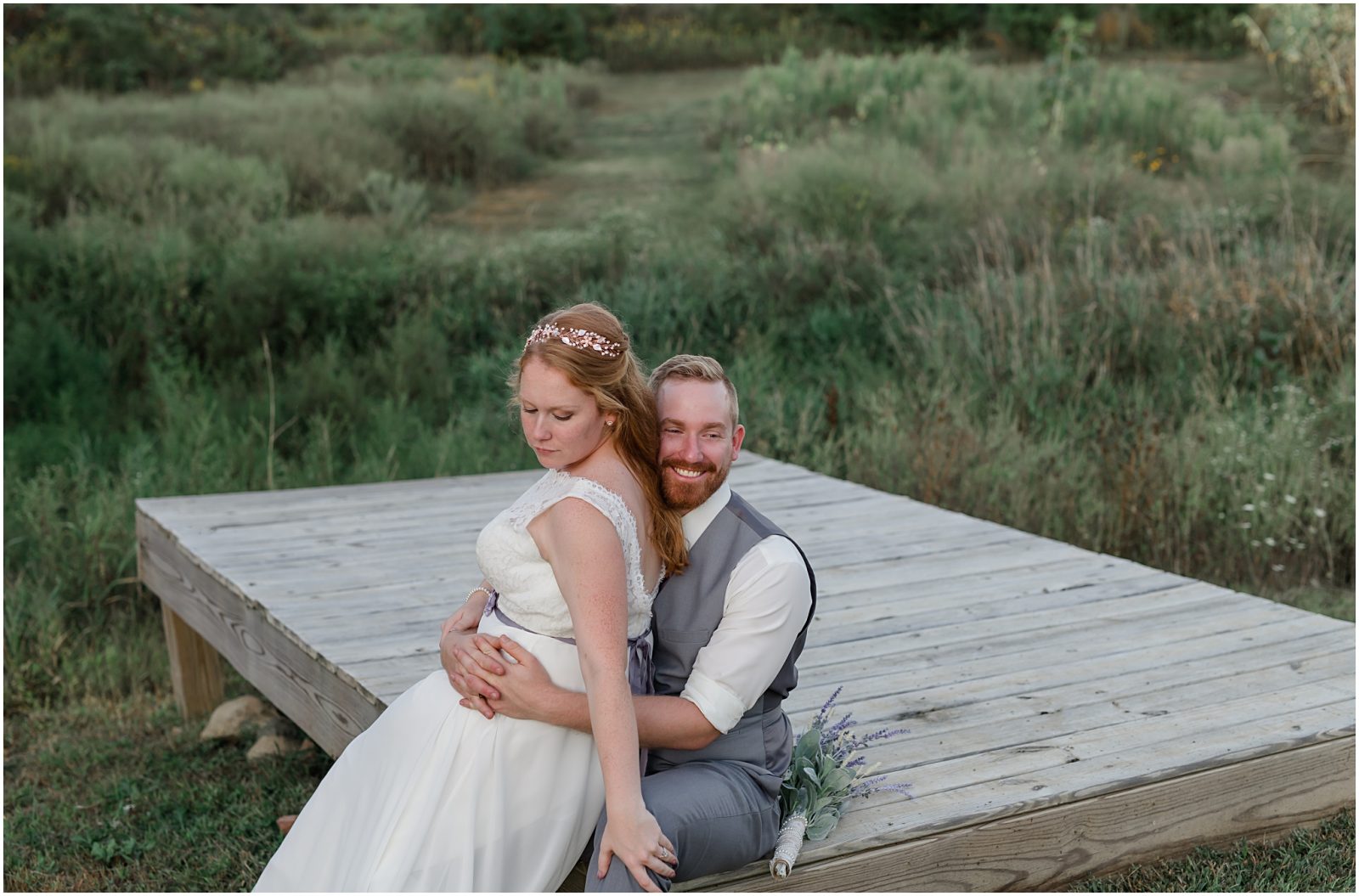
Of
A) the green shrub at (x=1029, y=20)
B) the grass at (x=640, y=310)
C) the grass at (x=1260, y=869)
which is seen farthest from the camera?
the green shrub at (x=1029, y=20)

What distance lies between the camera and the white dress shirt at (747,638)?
2.06m

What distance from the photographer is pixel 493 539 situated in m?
2.11

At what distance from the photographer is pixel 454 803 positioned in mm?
2088

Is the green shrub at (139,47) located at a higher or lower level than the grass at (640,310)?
higher

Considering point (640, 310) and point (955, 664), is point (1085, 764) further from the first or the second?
point (640, 310)

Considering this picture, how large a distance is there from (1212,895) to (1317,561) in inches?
124

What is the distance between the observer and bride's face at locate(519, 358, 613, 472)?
2.03m

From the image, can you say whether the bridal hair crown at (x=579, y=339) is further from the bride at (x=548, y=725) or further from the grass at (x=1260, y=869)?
the grass at (x=1260, y=869)

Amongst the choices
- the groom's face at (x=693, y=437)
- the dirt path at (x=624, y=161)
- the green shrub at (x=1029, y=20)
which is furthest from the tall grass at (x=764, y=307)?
the groom's face at (x=693, y=437)

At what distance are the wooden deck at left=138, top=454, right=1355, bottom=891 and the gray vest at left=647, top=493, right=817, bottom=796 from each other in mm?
172

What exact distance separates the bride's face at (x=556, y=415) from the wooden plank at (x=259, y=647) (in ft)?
3.20

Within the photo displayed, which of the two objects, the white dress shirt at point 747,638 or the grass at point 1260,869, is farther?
the grass at point 1260,869

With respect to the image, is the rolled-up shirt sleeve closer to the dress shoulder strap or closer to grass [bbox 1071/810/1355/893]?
the dress shoulder strap

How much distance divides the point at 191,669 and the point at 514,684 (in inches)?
107
